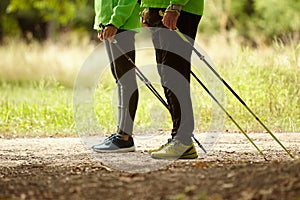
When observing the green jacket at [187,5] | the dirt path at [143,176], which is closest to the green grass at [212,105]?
the dirt path at [143,176]

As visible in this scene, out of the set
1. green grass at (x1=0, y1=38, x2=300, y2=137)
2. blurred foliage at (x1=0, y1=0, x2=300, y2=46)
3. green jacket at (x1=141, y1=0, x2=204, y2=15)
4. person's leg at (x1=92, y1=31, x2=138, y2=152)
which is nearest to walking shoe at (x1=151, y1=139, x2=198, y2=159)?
person's leg at (x1=92, y1=31, x2=138, y2=152)

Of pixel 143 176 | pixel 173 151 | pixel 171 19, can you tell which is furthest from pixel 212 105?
pixel 143 176

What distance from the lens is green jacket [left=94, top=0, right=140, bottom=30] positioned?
6636 mm

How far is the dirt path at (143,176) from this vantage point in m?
4.50

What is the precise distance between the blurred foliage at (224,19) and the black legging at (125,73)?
17341mm

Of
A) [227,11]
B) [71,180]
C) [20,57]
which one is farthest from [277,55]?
[227,11]

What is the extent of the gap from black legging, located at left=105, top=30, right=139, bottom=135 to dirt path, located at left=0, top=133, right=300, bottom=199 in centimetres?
41

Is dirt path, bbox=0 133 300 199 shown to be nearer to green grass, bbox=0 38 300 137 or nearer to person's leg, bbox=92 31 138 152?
person's leg, bbox=92 31 138 152

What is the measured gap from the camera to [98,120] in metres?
9.83

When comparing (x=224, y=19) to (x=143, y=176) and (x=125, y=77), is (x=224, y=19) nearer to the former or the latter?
(x=125, y=77)

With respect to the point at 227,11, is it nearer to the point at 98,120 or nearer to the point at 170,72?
the point at 98,120

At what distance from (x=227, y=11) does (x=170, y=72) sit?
2196 centimetres

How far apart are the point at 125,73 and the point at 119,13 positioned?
54 cm

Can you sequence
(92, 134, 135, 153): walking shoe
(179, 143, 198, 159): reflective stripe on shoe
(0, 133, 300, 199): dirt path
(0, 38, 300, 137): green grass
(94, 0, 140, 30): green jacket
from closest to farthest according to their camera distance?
(0, 133, 300, 199): dirt path
(179, 143, 198, 159): reflective stripe on shoe
(94, 0, 140, 30): green jacket
(92, 134, 135, 153): walking shoe
(0, 38, 300, 137): green grass
